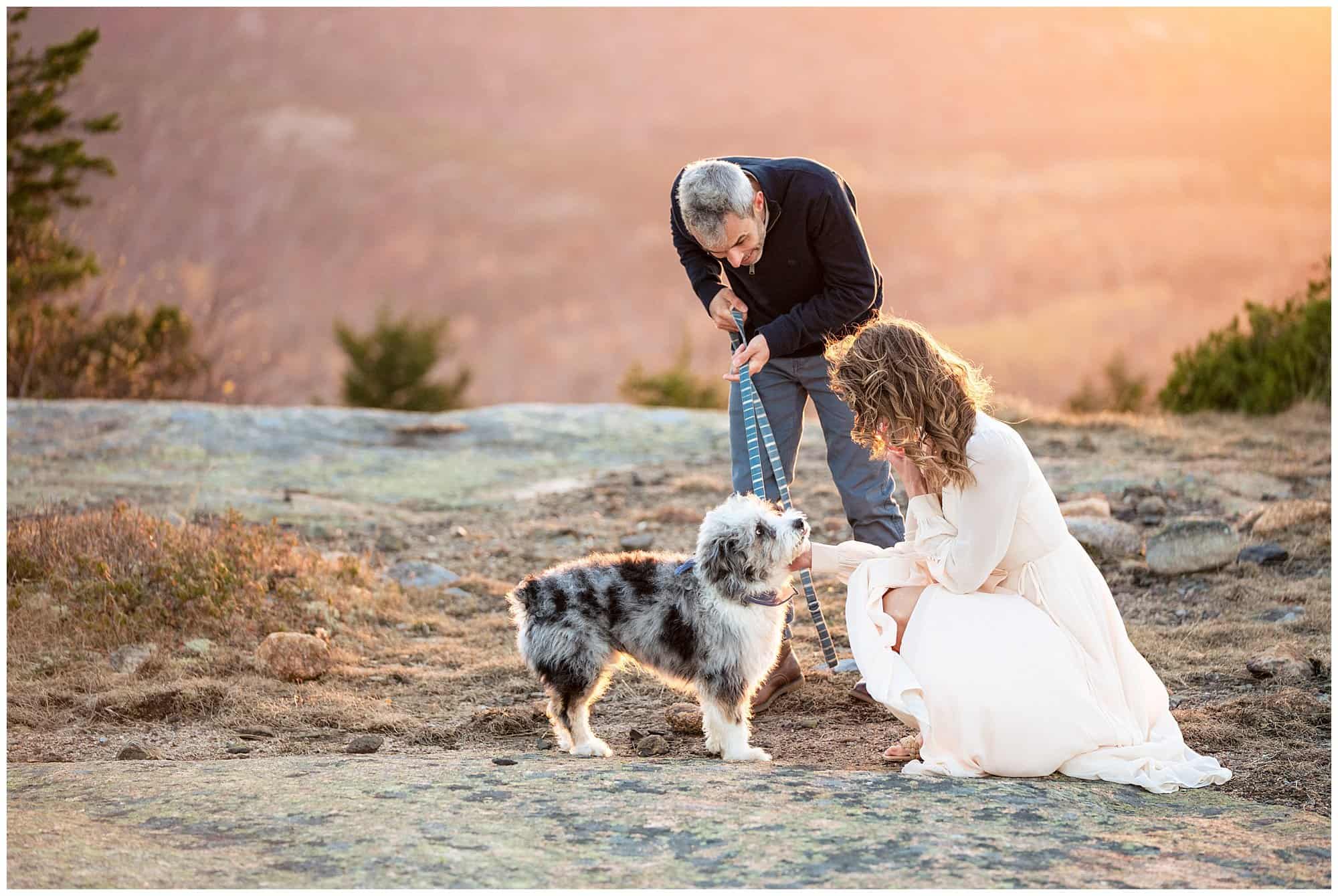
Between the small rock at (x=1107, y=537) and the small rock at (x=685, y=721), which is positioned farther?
the small rock at (x=1107, y=537)

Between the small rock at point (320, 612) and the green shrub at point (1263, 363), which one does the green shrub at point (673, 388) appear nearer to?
the green shrub at point (1263, 363)

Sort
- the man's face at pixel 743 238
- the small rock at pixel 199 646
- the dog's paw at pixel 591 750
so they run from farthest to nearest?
1. the small rock at pixel 199 646
2. the man's face at pixel 743 238
3. the dog's paw at pixel 591 750

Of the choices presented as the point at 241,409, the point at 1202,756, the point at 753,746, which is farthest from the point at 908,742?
the point at 241,409

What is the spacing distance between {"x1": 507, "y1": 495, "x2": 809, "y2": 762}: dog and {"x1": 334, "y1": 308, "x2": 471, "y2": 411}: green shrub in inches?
865

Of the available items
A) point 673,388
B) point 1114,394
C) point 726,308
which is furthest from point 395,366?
point 726,308

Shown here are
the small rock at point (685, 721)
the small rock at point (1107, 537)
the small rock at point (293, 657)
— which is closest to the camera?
the small rock at point (685, 721)

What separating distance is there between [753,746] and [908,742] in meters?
0.76

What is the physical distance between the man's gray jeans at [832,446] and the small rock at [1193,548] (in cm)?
328

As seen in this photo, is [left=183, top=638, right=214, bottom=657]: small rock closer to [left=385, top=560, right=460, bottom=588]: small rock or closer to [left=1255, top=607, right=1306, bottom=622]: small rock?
[left=385, top=560, right=460, bottom=588]: small rock

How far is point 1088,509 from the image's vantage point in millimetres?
9602

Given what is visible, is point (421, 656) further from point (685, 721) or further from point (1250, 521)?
point (1250, 521)

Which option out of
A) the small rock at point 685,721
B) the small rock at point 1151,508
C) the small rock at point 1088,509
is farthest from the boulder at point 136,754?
the small rock at point 1151,508

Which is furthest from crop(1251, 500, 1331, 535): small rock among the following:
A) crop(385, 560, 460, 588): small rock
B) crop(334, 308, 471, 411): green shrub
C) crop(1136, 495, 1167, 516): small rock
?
crop(334, 308, 471, 411): green shrub

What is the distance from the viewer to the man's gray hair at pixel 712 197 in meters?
5.29
